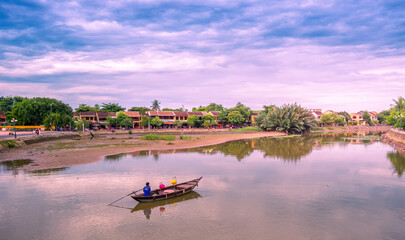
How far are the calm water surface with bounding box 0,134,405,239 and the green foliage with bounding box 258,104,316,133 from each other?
50912 millimetres

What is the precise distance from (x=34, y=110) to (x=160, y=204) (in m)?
66.9

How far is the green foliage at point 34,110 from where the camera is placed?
6662 cm

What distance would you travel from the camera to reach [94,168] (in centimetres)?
2534

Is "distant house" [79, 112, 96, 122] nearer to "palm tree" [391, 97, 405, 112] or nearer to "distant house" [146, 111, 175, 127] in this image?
"distant house" [146, 111, 175, 127]

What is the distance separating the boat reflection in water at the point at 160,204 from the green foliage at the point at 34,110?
208ft

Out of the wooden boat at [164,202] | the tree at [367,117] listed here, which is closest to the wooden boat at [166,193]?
the wooden boat at [164,202]

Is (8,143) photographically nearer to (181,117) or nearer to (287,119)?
(181,117)

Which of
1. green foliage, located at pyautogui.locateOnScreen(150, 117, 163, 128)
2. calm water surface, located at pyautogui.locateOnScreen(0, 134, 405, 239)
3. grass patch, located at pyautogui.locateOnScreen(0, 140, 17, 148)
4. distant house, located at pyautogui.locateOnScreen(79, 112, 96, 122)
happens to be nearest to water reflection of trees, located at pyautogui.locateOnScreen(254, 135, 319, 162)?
calm water surface, located at pyautogui.locateOnScreen(0, 134, 405, 239)

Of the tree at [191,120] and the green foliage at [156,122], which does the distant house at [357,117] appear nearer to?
the tree at [191,120]

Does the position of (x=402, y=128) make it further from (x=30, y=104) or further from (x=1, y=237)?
(x=30, y=104)

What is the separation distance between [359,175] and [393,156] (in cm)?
1502

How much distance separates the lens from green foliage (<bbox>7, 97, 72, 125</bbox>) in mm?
66625

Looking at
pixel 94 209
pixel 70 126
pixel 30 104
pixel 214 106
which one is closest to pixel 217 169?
pixel 94 209

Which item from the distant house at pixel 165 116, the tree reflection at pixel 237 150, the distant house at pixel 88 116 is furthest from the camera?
the distant house at pixel 165 116
